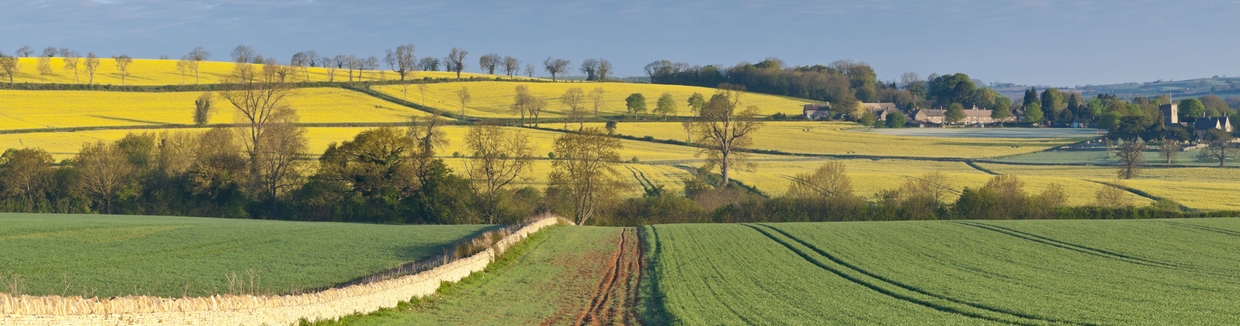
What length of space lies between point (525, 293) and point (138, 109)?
93.6 meters

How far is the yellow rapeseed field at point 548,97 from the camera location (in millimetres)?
123562

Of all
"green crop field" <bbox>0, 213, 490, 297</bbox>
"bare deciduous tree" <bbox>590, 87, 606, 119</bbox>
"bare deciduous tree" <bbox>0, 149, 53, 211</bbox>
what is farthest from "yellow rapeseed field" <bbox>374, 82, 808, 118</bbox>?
"green crop field" <bbox>0, 213, 490, 297</bbox>

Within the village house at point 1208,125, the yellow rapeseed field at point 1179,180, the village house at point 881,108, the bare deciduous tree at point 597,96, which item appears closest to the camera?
the yellow rapeseed field at point 1179,180

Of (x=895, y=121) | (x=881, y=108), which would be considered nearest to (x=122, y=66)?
(x=895, y=121)

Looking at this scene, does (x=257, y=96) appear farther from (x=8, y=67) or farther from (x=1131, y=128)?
(x=1131, y=128)

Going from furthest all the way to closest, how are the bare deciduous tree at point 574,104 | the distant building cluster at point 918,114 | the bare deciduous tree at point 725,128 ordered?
the distant building cluster at point 918,114 → the bare deciduous tree at point 574,104 → the bare deciduous tree at point 725,128

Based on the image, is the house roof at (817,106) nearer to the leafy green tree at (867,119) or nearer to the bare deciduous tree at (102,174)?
the leafy green tree at (867,119)

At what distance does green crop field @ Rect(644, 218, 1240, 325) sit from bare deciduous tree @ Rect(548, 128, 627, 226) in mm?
12368

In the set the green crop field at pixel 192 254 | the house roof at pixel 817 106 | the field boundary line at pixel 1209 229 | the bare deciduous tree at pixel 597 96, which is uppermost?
the bare deciduous tree at pixel 597 96

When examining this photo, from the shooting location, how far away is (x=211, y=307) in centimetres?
1428

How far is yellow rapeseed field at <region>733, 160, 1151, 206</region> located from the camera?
59.8 meters

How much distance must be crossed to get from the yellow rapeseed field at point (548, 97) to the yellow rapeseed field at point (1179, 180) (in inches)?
2448

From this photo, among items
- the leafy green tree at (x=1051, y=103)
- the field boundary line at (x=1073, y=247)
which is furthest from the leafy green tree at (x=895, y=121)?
the field boundary line at (x=1073, y=247)

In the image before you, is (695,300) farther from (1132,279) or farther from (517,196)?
(517,196)
